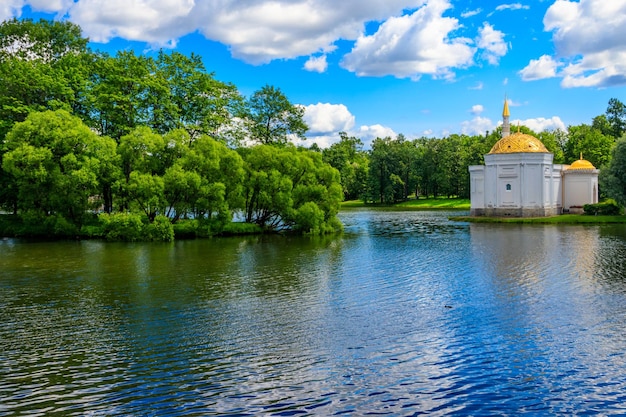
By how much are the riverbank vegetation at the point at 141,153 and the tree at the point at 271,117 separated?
0.11m

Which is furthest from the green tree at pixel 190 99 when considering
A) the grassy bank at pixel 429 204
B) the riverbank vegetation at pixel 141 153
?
the grassy bank at pixel 429 204

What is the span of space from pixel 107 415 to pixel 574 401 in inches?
362

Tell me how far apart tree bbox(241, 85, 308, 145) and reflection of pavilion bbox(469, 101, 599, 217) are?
995 inches

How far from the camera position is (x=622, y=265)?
2778 cm

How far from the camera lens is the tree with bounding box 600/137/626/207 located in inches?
2218

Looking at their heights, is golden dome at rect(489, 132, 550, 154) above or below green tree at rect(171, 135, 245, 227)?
above

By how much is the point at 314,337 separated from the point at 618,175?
173ft

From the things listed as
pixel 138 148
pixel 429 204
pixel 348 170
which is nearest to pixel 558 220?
pixel 138 148

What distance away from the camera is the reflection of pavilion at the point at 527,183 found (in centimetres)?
6638

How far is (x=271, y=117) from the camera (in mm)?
59094

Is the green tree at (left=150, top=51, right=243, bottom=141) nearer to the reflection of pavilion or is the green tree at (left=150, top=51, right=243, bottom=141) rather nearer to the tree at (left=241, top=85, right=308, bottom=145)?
the tree at (left=241, top=85, right=308, bottom=145)

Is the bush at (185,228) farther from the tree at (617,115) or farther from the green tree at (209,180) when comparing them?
the tree at (617,115)

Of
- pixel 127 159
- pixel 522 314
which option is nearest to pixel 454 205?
pixel 127 159

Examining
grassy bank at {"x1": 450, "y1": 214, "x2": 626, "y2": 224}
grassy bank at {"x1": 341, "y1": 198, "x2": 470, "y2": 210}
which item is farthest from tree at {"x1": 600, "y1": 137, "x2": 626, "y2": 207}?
grassy bank at {"x1": 341, "y1": 198, "x2": 470, "y2": 210}
